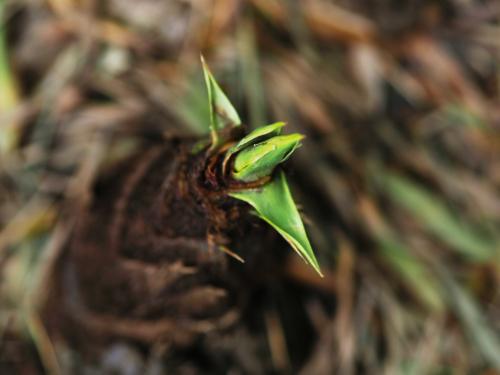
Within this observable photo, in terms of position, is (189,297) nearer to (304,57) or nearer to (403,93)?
(304,57)

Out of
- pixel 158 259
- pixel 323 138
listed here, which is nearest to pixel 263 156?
pixel 158 259

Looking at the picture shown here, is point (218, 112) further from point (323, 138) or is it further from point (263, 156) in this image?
point (323, 138)

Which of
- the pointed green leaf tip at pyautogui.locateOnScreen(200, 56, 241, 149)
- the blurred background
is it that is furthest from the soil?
the blurred background

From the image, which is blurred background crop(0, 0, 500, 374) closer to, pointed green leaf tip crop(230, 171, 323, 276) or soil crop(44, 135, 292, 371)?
soil crop(44, 135, 292, 371)

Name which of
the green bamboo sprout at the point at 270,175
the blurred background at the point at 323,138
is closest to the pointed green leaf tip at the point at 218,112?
the green bamboo sprout at the point at 270,175

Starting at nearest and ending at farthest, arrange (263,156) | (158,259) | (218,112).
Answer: (263,156)
(218,112)
(158,259)

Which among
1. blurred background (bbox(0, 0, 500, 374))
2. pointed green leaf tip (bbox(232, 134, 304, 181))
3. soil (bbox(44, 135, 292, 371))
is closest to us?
pointed green leaf tip (bbox(232, 134, 304, 181))

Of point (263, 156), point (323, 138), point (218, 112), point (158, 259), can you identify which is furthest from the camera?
point (323, 138)

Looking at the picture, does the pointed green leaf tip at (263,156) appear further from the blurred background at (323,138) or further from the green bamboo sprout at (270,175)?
the blurred background at (323,138)
